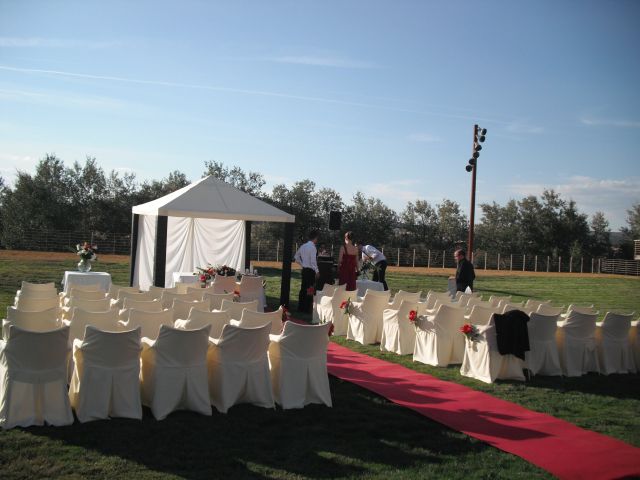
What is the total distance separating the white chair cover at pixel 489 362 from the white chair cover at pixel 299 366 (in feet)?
7.93

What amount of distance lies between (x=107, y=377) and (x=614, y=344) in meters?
6.90

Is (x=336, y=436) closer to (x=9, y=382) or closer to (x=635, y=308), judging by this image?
(x=9, y=382)

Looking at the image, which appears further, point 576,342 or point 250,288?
point 250,288

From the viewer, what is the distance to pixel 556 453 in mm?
5102

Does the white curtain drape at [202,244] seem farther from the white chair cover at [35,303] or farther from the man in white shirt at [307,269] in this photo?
the white chair cover at [35,303]

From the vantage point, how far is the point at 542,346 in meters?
8.25

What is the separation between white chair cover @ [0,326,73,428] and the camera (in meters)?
5.05

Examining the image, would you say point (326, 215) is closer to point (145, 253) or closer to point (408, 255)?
point (408, 255)

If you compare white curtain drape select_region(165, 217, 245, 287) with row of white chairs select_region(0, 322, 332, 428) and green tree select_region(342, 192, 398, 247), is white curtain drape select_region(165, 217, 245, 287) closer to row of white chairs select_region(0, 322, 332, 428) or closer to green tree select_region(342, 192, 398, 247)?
row of white chairs select_region(0, 322, 332, 428)

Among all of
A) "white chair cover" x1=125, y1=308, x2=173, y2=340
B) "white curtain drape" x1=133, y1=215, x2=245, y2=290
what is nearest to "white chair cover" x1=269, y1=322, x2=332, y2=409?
"white chair cover" x1=125, y1=308, x2=173, y2=340

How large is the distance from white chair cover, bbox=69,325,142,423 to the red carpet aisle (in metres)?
2.73

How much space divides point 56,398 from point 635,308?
17267 mm

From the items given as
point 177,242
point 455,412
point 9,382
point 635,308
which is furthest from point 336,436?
point 635,308

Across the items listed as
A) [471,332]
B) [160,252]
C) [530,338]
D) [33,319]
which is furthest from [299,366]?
[160,252]
